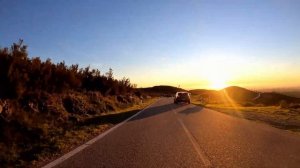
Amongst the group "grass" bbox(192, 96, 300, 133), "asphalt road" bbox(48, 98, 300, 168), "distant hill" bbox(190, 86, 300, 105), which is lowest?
"asphalt road" bbox(48, 98, 300, 168)

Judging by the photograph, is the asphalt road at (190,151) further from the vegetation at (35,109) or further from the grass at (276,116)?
the grass at (276,116)

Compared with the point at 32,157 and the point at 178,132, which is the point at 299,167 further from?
the point at 178,132

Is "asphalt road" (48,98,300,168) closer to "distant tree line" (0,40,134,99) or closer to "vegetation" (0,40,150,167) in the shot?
"vegetation" (0,40,150,167)

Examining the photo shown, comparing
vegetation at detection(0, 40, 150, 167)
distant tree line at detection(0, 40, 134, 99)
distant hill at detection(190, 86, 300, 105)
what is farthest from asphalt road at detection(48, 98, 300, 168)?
distant hill at detection(190, 86, 300, 105)

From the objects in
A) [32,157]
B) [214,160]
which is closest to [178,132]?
[214,160]

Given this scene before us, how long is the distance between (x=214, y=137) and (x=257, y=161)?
433 centimetres

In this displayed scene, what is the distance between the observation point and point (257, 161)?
8.22 meters

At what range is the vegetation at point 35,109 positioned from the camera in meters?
9.84

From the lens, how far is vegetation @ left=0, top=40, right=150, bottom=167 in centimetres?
984

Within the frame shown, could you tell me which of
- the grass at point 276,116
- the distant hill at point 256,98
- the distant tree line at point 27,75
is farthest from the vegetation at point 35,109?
the distant hill at point 256,98

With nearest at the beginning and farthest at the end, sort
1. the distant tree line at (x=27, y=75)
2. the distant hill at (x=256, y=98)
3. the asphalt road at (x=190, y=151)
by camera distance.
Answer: the asphalt road at (x=190, y=151) < the distant tree line at (x=27, y=75) < the distant hill at (x=256, y=98)

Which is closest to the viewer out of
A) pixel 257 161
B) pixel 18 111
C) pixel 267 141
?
pixel 257 161

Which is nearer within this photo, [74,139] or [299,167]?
[299,167]

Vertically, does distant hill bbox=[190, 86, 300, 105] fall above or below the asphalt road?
above
